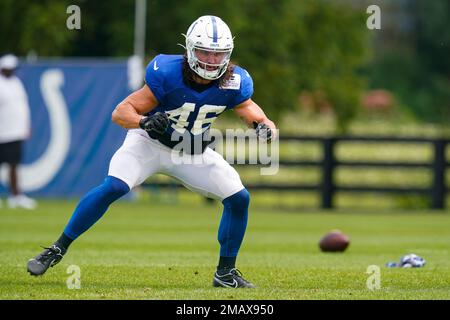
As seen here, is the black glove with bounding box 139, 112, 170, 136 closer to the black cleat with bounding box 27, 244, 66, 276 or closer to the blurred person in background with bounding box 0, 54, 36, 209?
the black cleat with bounding box 27, 244, 66, 276

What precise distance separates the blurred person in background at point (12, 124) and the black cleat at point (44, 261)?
9681 mm

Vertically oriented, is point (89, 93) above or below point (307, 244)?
above

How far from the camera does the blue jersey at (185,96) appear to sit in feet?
28.1

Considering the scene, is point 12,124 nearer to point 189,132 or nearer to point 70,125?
point 70,125

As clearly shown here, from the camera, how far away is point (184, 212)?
1850cm

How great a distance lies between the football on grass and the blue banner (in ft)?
26.4

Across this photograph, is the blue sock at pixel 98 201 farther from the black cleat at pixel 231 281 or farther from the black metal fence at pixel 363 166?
the black metal fence at pixel 363 166

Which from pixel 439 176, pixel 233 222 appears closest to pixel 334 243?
pixel 233 222

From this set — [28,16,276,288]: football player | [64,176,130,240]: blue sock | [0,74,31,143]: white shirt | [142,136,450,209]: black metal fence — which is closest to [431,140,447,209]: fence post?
[142,136,450,209]: black metal fence
